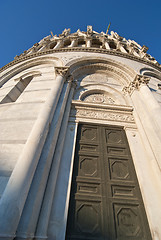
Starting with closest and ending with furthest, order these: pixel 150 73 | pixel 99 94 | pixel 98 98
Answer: pixel 98 98
pixel 99 94
pixel 150 73

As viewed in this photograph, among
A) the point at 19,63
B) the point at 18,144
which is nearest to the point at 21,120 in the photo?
the point at 18,144

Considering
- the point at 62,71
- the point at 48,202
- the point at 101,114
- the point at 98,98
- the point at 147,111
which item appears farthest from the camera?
the point at 98,98

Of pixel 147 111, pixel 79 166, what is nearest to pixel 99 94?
pixel 147 111

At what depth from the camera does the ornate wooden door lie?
2.56 m

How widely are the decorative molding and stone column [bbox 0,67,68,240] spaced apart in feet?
7.09

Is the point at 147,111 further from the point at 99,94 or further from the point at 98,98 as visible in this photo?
the point at 99,94

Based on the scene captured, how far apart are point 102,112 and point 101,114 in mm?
141

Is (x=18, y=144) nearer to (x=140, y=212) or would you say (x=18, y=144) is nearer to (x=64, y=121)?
(x=64, y=121)

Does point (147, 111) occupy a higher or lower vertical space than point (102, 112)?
lower

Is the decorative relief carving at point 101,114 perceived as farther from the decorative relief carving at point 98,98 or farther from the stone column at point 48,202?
the stone column at point 48,202

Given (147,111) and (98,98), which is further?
(98,98)

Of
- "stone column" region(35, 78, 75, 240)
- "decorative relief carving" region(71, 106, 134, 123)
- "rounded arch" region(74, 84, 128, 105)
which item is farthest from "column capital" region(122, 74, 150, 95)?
"stone column" region(35, 78, 75, 240)

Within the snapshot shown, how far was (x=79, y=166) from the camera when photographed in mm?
3637

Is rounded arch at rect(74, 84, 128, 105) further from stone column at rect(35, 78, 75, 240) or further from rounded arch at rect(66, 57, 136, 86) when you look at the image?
stone column at rect(35, 78, 75, 240)
